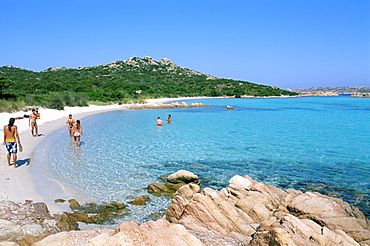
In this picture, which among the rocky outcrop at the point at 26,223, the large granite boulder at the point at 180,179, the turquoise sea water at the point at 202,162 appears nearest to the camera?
the rocky outcrop at the point at 26,223

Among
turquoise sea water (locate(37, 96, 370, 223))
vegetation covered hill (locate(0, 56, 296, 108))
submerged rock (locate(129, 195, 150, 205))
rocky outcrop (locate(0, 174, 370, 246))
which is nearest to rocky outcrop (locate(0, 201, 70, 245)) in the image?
rocky outcrop (locate(0, 174, 370, 246))

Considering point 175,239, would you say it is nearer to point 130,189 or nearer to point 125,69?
Result: point 130,189

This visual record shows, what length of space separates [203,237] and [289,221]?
5.02 ft

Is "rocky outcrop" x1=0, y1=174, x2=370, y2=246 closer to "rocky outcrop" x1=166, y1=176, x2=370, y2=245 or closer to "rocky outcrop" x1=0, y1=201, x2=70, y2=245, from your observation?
"rocky outcrop" x1=166, y1=176, x2=370, y2=245

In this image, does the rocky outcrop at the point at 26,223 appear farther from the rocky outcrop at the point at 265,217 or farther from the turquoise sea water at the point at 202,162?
the rocky outcrop at the point at 265,217

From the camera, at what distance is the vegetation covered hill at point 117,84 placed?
4563 centimetres

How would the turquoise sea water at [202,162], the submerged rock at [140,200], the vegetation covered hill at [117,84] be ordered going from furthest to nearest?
the vegetation covered hill at [117,84] < the turquoise sea water at [202,162] < the submerged rock at [140,200]

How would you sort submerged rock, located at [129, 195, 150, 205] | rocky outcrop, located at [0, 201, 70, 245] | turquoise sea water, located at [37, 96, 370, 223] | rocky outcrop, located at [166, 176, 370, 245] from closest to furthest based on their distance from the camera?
rocky outcrop, located at [166, 176, 370, 245] < rocky outcrop, located at [0, 201, 70, 245] < submerged rock, located at [129, 195, 150, 205] < turquoise sea water, located at [37, 96, 370, 223]

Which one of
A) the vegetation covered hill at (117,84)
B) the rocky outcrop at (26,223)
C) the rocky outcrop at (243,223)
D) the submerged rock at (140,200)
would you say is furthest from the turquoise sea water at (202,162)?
the vegetation covered hill at (117,84)

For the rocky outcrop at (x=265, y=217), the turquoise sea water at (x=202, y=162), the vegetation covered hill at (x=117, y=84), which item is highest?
the vegetation covered hill at (x=117, y=84)

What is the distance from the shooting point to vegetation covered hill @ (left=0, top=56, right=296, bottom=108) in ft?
150

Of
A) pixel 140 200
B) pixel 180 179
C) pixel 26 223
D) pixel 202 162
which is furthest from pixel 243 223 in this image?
pixel 202 162

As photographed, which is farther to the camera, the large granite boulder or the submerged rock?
the large granite boulder

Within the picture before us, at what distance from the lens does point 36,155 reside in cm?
1270
